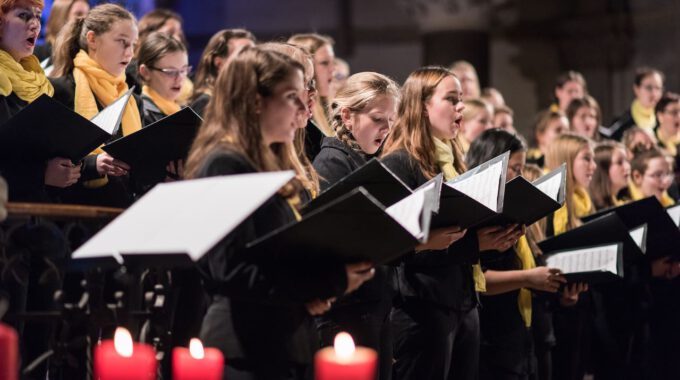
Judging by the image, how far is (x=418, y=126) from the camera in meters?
4.25

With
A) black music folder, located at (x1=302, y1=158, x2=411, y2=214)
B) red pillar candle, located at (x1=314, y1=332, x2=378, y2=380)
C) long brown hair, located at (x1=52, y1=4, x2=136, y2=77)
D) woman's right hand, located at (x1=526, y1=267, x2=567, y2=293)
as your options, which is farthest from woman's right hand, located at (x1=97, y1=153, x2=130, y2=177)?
red pillar candle, located at (x1=314, y1=332, x2=378, y2=380)

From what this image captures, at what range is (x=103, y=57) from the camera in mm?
4543

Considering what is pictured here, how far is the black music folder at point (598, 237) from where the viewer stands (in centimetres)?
492

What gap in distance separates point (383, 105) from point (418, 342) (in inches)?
33.1

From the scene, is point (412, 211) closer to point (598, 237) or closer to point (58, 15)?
point (598, 237)

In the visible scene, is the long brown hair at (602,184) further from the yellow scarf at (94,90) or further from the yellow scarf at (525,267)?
the yellow scarf at (94,90)

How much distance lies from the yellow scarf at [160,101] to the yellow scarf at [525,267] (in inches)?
61.1

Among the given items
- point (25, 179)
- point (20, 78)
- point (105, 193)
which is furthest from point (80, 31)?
point (25, 179)

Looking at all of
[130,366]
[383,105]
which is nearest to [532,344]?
[383,105]

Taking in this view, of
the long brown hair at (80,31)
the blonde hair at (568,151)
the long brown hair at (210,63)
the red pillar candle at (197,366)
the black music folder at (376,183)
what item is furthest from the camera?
the blonde hair at (568,151)

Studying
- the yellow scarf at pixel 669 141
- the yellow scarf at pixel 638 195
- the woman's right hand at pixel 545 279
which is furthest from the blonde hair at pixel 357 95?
the yellow scarf at pixel 669 141

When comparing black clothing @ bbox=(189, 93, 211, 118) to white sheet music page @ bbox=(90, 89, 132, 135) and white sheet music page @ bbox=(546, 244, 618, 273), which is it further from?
white sheet music page @ bbox=(546, 244, 618, 273)

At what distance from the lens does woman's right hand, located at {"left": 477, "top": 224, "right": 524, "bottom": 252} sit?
165 inches

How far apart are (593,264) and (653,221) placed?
2.39ft
